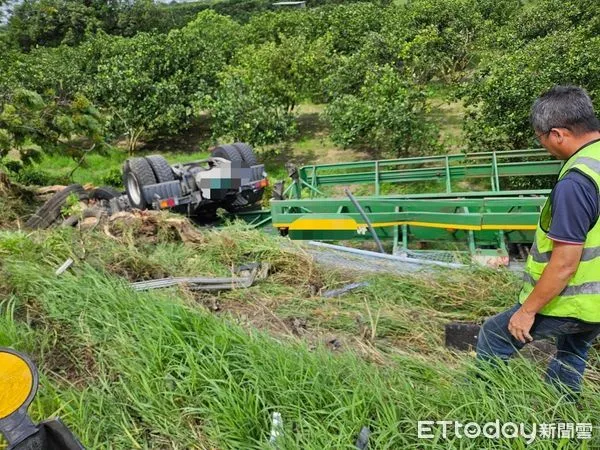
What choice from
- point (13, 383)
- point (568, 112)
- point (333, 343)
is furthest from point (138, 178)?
point (568, 112)

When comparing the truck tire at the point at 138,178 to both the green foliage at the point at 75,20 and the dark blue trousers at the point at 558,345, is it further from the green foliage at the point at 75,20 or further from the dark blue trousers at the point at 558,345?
the green foliage at the point at 75,20

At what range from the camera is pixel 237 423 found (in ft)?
7.22

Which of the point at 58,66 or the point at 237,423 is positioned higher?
the point at 58,66

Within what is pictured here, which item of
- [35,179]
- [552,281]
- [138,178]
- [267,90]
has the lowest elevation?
[35,179]

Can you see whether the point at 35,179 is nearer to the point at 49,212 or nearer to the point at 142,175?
the point at 49,212

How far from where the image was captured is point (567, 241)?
6.06 feet

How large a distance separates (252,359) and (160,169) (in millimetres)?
3981

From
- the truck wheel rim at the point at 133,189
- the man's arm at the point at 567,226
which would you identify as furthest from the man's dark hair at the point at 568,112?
the truck wheel rim at the point at 133,189

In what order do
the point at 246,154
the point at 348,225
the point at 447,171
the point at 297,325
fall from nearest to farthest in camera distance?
the point at 297,325
the point at 348,225
the point at 447,171
the point at 246,154

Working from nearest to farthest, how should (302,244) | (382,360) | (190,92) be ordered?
(382,360)
(302,244)
(190,92)

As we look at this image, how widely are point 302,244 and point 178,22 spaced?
29.4 m

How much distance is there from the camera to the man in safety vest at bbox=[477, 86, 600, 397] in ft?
6.02

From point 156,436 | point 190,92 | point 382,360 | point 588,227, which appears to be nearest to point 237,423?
point 156,436

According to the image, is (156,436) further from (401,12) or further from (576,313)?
(401,12)
